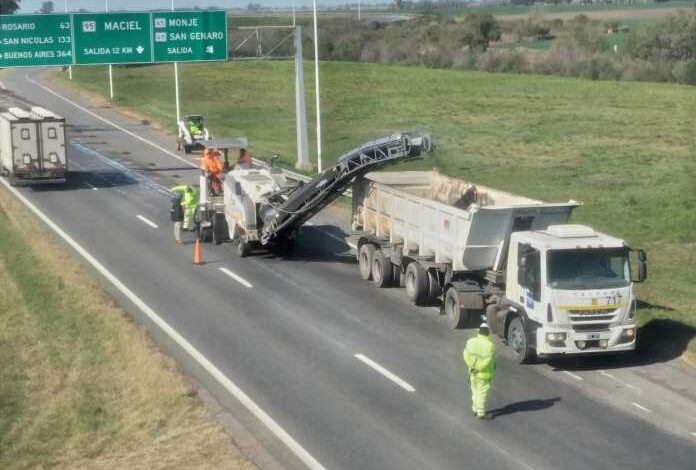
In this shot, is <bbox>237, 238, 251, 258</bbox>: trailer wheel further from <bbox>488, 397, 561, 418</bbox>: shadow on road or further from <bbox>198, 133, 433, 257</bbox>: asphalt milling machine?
<bbox>488, 397, 561, 418</bbox>: shadow on road

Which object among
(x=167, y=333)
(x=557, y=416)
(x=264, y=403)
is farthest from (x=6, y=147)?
(x=557, y=416)

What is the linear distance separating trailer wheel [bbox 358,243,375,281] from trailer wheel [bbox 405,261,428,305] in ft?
7.48

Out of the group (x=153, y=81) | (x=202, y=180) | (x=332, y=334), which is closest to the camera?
(x=332, y=334)

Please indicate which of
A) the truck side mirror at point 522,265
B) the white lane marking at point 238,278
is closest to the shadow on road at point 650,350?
the truck side mirror at point 522,265

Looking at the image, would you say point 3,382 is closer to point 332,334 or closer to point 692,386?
point 332,334

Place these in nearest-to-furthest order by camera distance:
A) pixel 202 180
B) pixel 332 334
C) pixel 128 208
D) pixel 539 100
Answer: pixel 332 334
pixel 202 180
pixel 128 208
pixel 539 100

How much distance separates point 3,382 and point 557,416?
401 inches

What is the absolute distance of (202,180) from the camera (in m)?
34.0

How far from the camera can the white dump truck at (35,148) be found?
142 feet

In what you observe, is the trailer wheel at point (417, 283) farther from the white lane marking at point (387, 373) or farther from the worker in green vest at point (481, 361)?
the worker in green vest at point (481, 361)

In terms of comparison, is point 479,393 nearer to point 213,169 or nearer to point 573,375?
point 573,375

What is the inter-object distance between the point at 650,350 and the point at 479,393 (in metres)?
5.71

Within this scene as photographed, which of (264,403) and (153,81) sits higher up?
(153,81)

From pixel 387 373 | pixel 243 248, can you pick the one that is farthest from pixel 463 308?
pixel 243 248
